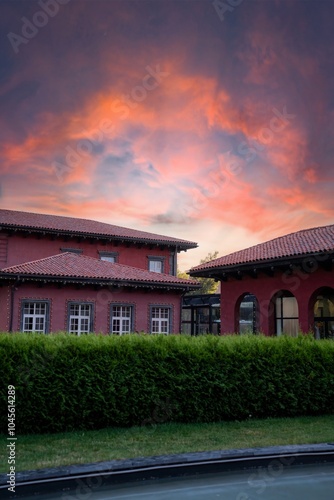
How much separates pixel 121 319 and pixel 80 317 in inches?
85.8

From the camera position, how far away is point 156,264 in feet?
105

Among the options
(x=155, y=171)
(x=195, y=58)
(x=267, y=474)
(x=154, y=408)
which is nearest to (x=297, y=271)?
(x=155, y=171)

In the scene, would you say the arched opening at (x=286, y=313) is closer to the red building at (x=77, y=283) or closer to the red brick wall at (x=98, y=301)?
the red building at (x=77, y=283)

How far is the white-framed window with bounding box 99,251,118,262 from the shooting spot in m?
29.7

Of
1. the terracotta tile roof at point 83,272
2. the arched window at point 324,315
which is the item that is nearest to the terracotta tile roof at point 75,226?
the terracotta tile roof at point 83,272

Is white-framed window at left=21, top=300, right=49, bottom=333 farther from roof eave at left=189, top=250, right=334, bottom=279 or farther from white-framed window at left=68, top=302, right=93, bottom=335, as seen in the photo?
roof eave at left=189, top=250, right=334, bottom=279

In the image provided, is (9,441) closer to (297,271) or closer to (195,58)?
(195,58)

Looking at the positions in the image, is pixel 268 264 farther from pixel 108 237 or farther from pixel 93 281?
pixel 108 237

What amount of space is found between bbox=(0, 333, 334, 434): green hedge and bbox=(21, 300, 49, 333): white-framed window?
470 inches

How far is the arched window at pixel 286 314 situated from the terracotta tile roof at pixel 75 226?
12.7 meters
